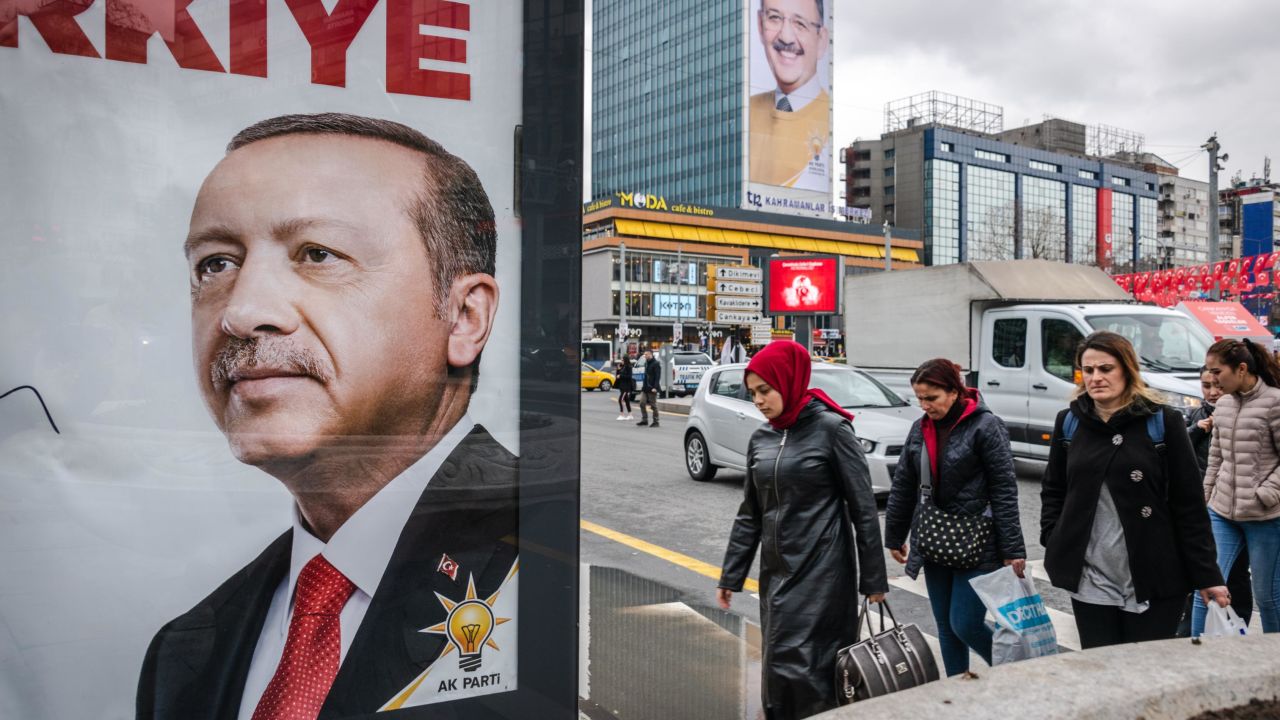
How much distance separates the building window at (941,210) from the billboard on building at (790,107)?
78.1 feet

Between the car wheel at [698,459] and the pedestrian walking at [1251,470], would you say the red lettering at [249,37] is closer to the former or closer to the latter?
the pedestrian walking at [1251,470]

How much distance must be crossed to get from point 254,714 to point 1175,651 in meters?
2.82

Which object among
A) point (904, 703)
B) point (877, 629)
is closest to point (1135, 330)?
point (877, 629)

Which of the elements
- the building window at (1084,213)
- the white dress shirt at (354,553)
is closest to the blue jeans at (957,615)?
the white dress shirt at (354,553)

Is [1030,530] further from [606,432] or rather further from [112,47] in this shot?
[606,432]

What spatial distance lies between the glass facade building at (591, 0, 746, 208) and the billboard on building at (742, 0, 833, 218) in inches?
83.3

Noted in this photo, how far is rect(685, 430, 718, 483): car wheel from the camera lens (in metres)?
11.2

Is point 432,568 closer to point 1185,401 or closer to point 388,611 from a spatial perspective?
point 388,611

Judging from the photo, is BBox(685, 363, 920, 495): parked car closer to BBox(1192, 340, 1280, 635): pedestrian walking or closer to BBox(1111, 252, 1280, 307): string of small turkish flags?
BBox(1192, 340, 1280, 635): pedestrian walking

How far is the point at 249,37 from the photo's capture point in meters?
2.42

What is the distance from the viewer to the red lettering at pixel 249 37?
240cm

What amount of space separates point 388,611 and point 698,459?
8.93m

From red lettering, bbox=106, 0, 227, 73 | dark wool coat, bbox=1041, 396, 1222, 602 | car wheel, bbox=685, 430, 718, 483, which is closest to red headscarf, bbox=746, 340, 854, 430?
dark wool coat, bbox=1041, 396, 1222, 602

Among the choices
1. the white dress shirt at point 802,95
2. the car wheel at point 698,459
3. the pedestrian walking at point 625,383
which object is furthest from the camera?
the white dress shirt at point 802,95
